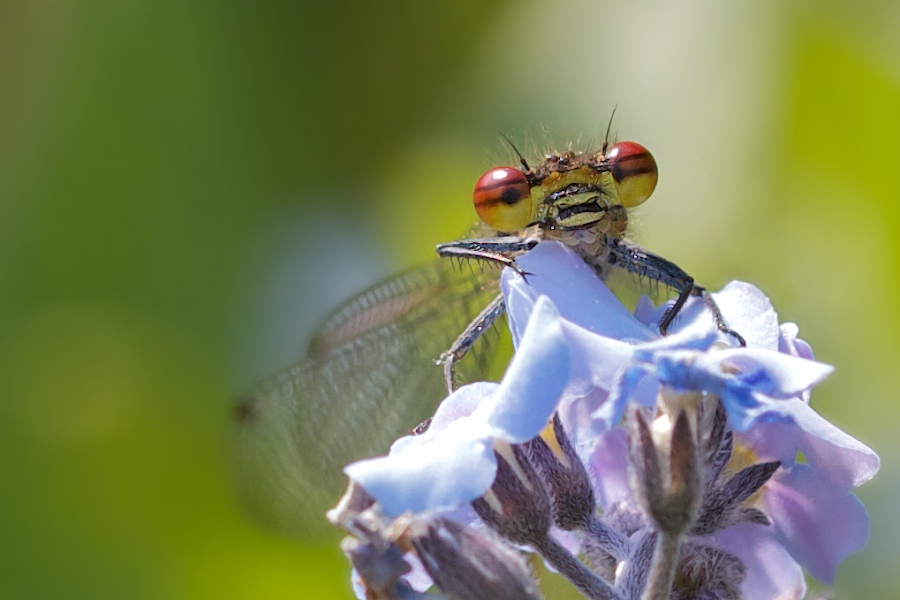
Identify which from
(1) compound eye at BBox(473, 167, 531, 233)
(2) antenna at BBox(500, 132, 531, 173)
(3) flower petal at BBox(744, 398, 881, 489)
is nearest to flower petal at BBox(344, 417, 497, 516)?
(3) flower petal at BBox(744, 398, 881, 489)

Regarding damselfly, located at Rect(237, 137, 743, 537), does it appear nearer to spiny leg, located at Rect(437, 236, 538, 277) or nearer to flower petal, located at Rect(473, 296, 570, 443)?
spiny leg, located at Rect(437, 236, 538, 277)

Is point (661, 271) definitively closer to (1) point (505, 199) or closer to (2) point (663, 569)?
(1) point (505, 199)

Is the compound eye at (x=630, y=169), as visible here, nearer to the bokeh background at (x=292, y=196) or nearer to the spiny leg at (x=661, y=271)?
the spiny leg at (x=661, y=271)

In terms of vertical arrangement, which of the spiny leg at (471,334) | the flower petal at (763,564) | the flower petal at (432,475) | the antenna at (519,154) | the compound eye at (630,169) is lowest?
the flower petal at (763,564)

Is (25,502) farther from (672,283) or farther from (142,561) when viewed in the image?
(672,283)

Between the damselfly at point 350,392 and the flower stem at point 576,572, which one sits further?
the damselfly at point 350,392

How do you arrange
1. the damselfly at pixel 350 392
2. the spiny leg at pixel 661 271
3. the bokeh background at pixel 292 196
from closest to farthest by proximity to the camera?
the spiny leg at pixel 661 271
the damselfly at pixel 350 392
the bokeh background at pixel 292 196

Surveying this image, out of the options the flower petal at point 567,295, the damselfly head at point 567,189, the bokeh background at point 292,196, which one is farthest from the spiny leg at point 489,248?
the bokeh background at point 292,196

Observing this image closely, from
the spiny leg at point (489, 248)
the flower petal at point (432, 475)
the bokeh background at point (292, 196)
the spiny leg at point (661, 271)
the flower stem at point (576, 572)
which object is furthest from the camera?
the bokeh background at point (292, 196)

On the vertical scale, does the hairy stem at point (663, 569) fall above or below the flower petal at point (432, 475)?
below

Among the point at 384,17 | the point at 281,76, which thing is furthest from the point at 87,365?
the point at 384,17
